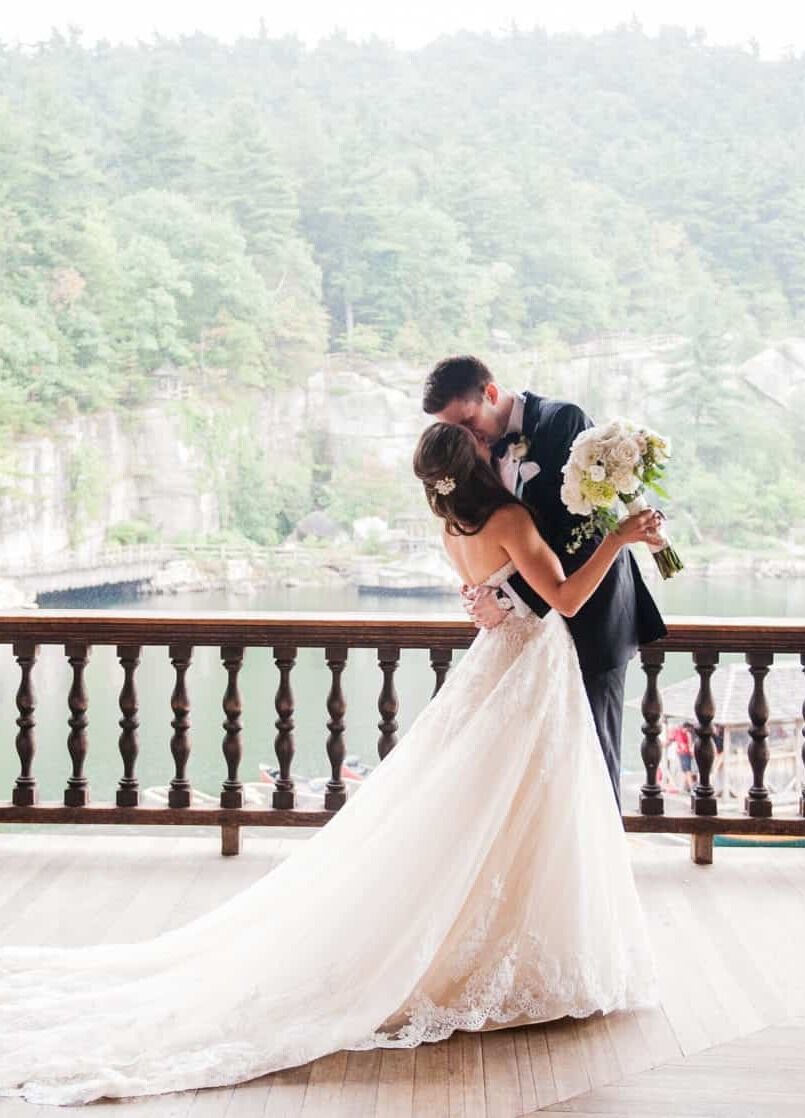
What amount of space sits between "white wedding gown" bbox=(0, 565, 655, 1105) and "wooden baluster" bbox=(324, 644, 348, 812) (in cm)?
91

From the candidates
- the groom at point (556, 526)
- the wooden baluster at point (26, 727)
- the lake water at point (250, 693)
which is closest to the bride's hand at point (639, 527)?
the groom at point (556, 526)

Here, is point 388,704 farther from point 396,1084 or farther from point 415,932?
point 396,1084

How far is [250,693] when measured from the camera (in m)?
16.4

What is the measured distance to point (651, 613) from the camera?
2.83 metres

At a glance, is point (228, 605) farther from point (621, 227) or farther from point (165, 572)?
point (621, 227)

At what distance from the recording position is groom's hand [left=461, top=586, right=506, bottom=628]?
2621 mm

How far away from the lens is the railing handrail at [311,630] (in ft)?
11.3

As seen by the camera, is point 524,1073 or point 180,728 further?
point 180,728

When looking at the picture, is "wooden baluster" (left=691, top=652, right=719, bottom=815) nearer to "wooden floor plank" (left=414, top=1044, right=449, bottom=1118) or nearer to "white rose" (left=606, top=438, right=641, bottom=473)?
"white rose" (left=606, top=438, right=641, bottom=473)

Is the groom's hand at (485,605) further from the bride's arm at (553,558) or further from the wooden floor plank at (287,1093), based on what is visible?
the wooden floor plank at (287,1093)

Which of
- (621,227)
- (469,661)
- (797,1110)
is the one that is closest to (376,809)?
(469,661)

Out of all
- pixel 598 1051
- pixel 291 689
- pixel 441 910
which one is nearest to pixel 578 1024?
pixel 598 1051

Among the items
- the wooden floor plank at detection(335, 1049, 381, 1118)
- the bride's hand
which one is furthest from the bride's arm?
the wooden floor plank at detection(335, 1049, 381, 1118)

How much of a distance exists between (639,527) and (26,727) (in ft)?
6.51
